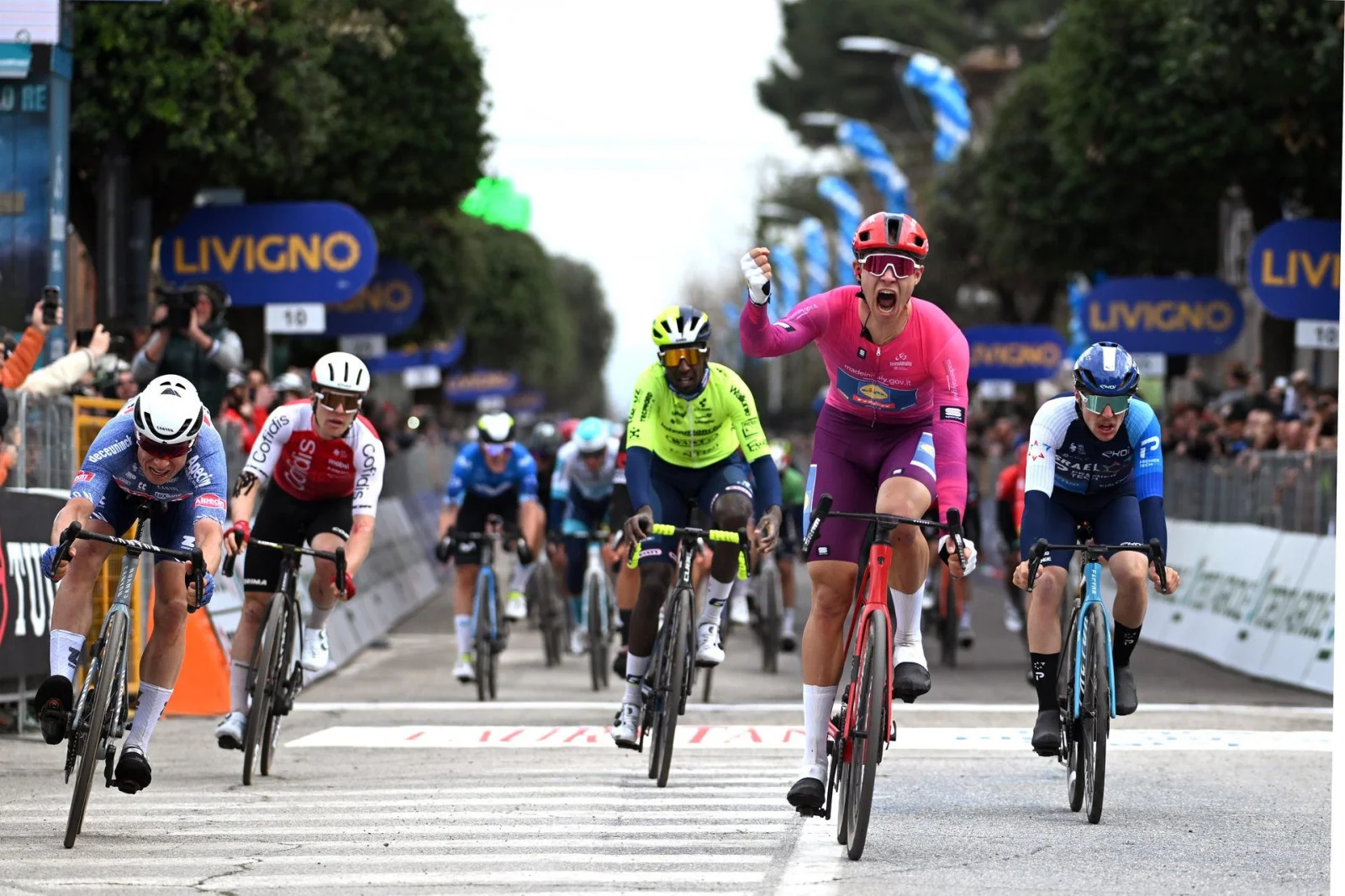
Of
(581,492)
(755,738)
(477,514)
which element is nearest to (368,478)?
(755,738)

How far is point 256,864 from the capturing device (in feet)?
27.5

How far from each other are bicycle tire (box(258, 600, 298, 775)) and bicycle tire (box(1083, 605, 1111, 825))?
4.01 meters

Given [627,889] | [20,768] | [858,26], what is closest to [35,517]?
[20,768]

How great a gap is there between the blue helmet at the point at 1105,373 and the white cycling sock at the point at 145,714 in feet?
12.9

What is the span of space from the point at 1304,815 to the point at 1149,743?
140 inches

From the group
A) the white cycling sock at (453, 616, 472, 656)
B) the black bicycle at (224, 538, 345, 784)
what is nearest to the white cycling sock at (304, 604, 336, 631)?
the black bicycle at (224, 538, 345, 784)

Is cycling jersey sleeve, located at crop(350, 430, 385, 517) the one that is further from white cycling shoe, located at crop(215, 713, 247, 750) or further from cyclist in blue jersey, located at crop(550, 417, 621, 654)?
cyclist in blue jersey, located at crop(550, 417, 621, 654)

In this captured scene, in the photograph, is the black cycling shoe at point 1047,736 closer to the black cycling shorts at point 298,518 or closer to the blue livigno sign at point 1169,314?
the black cycling shorts at point 298,518

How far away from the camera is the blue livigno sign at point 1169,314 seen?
29.2m

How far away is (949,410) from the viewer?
904 cm

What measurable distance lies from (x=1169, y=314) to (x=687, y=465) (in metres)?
17.8

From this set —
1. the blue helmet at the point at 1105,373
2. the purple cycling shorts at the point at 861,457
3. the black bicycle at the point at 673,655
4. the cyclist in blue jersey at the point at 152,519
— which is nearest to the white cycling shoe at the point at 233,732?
the cyclist in blue jersey at the point at 152,519

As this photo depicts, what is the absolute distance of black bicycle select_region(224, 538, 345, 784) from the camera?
1141cm

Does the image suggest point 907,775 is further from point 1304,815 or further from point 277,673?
point 277,673
